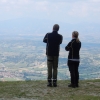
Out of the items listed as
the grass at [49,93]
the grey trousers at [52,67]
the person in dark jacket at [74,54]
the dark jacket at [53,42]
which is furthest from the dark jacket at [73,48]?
the grass at [49,93]

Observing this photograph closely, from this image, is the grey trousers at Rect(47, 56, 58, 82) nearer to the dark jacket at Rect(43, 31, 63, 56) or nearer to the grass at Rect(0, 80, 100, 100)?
the dark jacket at Rect(43, 31, 63, 56)

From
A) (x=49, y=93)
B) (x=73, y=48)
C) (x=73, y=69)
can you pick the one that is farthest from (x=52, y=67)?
(x=49, y=93)

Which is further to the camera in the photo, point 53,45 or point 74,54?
point 53,45

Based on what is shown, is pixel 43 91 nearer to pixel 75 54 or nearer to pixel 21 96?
pixel 21 96

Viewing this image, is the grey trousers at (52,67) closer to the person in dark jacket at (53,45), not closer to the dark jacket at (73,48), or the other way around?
the person in dark jacket at (53,45)

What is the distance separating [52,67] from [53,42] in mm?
1021

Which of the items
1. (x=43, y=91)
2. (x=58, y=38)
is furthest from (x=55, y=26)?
A: (x=43, y=91)

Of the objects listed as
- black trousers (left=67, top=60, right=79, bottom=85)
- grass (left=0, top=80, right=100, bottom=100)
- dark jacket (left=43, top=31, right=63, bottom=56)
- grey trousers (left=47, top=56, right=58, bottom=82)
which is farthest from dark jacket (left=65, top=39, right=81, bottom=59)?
grass (left=0, top=80, right=100, bottom=100)

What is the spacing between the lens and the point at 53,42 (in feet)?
31.8

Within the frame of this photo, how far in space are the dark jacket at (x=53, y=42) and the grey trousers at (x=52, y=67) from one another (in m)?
0.20

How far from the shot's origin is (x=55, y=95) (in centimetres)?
856

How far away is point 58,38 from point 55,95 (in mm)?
Answer: 2257

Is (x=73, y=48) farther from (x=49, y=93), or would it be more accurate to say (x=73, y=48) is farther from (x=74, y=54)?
Result: (x=49, y=93)

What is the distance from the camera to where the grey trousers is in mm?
9805
